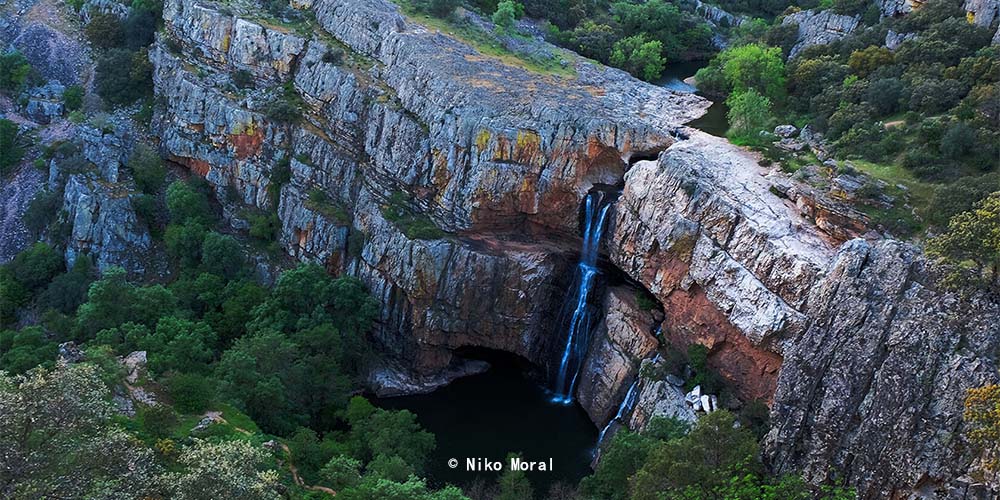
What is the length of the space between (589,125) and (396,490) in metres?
22.2

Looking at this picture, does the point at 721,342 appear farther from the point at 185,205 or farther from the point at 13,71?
the point at 13,71

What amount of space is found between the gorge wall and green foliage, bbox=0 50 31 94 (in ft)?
32.6

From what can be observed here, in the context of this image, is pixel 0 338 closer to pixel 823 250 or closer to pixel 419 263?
pixel 419 263

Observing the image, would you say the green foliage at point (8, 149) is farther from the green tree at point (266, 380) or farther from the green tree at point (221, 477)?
the green tree at point (221, 477)

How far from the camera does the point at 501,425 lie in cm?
4200

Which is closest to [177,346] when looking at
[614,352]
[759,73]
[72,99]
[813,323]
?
[614,352]

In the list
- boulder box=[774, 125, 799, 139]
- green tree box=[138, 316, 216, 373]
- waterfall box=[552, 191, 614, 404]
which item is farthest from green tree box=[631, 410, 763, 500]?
green tree box=[138, 316, 216, 373]

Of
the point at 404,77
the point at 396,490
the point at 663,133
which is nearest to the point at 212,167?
the point at 404,77

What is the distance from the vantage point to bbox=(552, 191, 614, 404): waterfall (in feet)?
145

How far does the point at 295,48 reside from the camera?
51.2 meters

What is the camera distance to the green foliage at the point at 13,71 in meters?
58.4

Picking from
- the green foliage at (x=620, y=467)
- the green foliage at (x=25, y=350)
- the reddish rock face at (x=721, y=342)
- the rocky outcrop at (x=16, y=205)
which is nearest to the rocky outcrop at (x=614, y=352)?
the reddish rock face at (x=721, y=342)

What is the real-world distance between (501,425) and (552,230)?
10.7 m

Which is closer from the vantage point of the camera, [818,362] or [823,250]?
[818,362]
